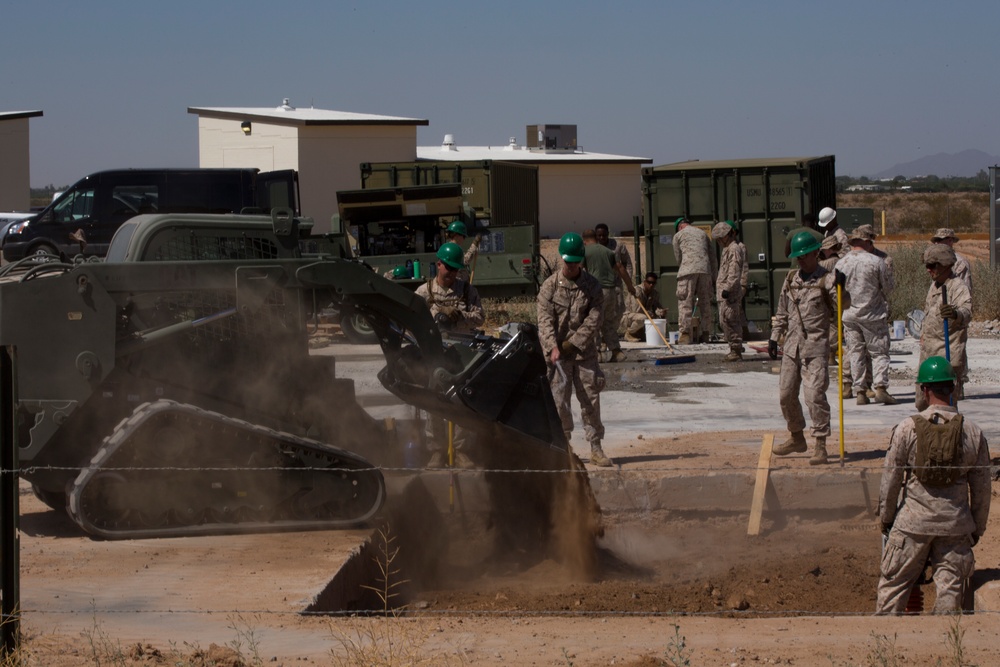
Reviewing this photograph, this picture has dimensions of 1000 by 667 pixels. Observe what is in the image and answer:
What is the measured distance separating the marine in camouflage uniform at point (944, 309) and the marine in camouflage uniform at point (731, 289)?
5.08 m

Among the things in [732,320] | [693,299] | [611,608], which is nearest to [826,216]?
[732,320]

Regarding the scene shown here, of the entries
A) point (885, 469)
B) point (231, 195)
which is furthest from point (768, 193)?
point (885, 469)

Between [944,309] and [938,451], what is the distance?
466 cm

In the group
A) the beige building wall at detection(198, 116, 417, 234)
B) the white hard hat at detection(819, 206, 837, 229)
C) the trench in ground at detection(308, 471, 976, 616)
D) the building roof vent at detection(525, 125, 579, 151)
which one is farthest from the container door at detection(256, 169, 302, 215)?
the building roof vent at detection(525, 125, 579, 151)

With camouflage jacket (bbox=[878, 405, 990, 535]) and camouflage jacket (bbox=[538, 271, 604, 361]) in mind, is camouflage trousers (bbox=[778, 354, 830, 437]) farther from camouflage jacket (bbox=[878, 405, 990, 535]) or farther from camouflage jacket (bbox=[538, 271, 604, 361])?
camouflage jacket (bbox=[878, 405, 990, 535])

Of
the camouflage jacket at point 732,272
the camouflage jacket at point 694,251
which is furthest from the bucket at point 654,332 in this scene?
the camouflage jacket at point 732,272

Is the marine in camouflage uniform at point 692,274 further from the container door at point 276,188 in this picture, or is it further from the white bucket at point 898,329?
the container door at point 276,188

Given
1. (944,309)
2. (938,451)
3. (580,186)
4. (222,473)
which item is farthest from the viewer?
(580,186)

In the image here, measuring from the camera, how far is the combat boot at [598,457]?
Answer: 33.1ft

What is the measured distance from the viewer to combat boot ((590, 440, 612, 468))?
10078 millimetres

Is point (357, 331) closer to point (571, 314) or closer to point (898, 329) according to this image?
point (571, 314)

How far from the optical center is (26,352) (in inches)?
306

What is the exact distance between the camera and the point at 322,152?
3622 centimetres

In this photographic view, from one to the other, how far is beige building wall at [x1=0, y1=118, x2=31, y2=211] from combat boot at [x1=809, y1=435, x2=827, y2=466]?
130ft
